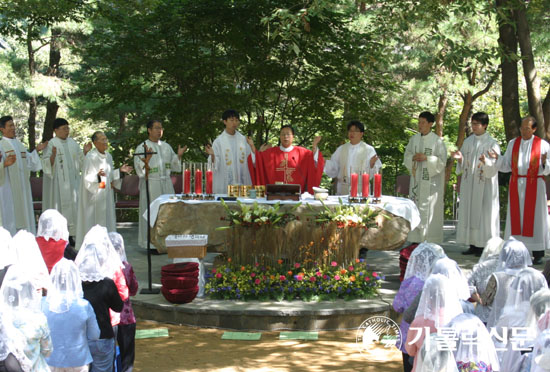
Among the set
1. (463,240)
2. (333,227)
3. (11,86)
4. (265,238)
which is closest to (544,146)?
(463,240)

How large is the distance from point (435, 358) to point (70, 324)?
7.06 feet

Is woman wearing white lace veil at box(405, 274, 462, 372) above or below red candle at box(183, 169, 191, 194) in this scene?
below

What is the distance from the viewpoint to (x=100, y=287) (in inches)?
174

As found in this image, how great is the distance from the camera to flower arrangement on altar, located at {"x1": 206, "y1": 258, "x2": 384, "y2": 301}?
721cm

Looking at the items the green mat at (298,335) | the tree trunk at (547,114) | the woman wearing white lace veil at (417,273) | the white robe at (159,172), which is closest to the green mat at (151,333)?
the green mat at (298,335)

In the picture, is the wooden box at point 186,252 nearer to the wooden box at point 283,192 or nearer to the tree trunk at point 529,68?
the wooden box at point 283,192

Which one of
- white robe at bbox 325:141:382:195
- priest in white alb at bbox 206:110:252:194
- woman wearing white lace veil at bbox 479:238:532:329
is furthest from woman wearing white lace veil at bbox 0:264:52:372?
white robe at bbox 325:141:382:195

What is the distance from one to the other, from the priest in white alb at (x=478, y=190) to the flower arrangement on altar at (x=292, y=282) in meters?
3.10

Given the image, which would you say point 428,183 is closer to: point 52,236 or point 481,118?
point 481,118

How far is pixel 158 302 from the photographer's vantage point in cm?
716

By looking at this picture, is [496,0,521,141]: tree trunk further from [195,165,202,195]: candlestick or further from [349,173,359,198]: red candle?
[195,165,202,195]: candlestick

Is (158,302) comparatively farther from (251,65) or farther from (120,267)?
(251,65)

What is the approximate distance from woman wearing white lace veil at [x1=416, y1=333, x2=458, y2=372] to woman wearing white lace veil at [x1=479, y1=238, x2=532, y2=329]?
1.17 m

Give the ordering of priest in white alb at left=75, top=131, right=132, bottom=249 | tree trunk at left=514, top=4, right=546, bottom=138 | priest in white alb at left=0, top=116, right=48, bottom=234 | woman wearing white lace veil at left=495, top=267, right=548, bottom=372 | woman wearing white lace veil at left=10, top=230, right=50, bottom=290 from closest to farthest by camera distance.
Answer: woman wearing white lace veil at left=495, top=267, right=548, bottom=372 < woman wearing white lace veil at left=10, top=230, right=50, bottom=290 < tree trunk at left=514, top=4, right=546, bottom=138 < priest in white alb at left=75, top=131, right=132, bottom=249 < priest in white alb at left=0, top=116, right=48, bottom=234
